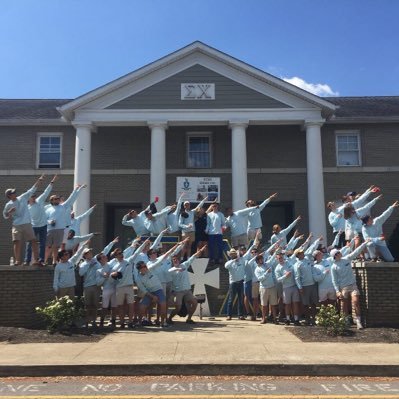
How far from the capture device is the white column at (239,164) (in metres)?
17.5

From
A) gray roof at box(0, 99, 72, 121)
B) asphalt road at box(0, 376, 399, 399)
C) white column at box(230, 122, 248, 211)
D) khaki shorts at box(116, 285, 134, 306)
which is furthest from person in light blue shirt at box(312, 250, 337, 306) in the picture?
gray roof at box(0, 99, 72, 121)

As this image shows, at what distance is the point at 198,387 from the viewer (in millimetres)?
5980

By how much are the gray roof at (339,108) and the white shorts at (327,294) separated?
10.5 metres

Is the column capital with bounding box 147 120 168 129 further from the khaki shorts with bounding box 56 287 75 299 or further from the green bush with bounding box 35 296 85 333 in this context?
the green bush with bounding box 35 296 85 333

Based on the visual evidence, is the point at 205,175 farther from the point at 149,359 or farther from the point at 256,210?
the point at 149,359

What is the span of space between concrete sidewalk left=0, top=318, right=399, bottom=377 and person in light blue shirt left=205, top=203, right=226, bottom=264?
4.39 m

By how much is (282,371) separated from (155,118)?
515 inches

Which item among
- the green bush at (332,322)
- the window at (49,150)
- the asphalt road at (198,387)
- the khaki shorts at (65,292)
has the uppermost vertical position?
the window at (49,150)

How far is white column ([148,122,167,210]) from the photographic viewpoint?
17.5 metres

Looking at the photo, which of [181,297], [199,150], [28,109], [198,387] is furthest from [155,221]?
[28,109]

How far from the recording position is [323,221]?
17375 millimetres

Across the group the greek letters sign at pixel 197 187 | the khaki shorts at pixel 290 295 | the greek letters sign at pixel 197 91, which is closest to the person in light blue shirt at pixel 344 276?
the khaki shorts at pixel 290 295

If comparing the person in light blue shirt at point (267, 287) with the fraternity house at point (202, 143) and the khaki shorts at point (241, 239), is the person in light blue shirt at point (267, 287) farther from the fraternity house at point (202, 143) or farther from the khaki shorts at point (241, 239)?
the fraternity house at point (202, 143)

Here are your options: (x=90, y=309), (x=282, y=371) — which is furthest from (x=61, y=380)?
(x=90, y=309)
